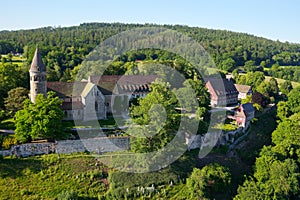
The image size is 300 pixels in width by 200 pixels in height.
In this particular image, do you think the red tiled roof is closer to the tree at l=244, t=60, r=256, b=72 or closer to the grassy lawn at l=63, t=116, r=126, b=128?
the grassy lawn at l=63, t=116, r=126, b=128

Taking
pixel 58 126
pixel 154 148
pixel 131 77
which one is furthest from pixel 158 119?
pixel 131 77

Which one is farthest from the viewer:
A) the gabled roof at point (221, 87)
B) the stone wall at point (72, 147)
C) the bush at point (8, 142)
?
the gabled roof at point (221, 87)

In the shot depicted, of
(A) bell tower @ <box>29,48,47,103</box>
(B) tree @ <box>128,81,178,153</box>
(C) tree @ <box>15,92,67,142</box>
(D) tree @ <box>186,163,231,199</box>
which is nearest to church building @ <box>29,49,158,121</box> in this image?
(A) bell tower @ <box>29,48,47,103</box>

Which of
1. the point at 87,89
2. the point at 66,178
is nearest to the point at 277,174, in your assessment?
the point at 66,178

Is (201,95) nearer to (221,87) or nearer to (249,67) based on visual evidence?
(221,87)

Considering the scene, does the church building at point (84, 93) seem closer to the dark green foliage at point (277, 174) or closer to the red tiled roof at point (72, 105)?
the red tiled roof at point (72, 105)

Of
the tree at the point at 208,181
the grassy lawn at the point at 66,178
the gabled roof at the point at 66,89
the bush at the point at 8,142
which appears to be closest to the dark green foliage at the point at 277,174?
the tree at the point at 208,181

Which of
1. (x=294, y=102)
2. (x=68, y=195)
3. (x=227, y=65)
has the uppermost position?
(x=227, y=65)
